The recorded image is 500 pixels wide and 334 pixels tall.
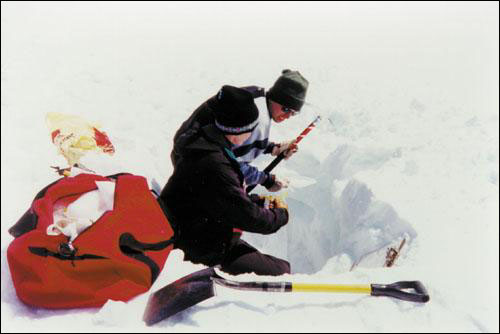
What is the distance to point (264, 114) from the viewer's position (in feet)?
9.32

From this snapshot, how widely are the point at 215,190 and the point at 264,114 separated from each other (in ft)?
3.70

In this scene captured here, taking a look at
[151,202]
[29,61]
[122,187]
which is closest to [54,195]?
[122,187]

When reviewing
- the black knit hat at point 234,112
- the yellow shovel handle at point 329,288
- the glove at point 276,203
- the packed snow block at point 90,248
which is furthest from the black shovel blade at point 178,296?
the black knit hat at point 234,112

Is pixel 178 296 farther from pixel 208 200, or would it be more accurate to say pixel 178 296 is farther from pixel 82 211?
pixel 82 211

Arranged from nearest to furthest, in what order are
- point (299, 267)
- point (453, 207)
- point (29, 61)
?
1. point (453, 207)
2. point (299, 267)
3. point (29, 61)

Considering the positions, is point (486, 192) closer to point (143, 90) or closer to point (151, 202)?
point (151, 202)

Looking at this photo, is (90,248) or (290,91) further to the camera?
(290,91)

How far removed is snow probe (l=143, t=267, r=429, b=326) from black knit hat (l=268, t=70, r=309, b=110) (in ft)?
4.53

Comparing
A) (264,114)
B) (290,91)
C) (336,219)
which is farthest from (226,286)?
(336,219)

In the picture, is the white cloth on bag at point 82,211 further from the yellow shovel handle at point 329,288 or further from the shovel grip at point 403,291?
the shovel grip at point 403,291

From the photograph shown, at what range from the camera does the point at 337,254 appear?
3867 mm

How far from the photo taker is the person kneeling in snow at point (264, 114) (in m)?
2.68

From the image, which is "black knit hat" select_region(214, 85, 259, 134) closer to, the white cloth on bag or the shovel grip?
the white cloth on bag

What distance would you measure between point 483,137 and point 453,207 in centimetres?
154
